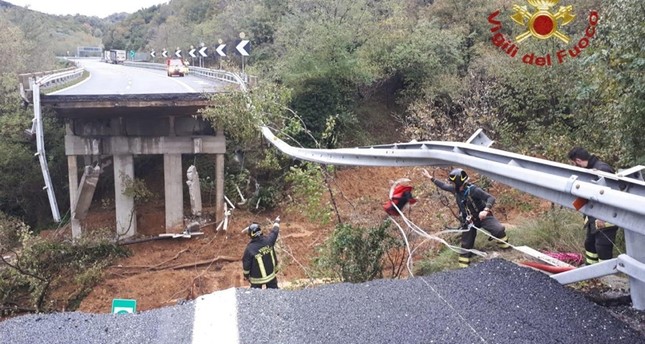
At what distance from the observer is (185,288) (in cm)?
1353

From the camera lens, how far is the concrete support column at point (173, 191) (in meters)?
18.1

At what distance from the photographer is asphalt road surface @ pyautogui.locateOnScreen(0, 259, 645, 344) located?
4.13 meters

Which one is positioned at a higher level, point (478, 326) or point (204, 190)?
point (478, 326)

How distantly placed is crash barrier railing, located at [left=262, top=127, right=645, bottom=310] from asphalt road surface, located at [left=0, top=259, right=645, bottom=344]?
419mm

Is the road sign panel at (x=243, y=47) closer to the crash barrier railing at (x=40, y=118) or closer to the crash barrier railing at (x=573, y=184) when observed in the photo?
the crash barrier railing at (x=40, y=118)

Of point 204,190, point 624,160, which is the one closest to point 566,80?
point 624,160

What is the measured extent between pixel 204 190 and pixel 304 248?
738cm

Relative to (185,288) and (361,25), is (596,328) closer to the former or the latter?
(185,288)

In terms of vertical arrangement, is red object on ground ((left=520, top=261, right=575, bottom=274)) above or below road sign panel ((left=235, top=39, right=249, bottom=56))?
below

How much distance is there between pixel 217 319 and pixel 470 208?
12.4ft

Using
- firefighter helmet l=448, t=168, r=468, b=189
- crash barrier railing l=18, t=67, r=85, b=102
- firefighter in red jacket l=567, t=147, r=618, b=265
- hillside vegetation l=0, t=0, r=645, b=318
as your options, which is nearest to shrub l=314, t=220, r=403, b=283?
firefighter helmet l=448, t=168, r=468, b=189

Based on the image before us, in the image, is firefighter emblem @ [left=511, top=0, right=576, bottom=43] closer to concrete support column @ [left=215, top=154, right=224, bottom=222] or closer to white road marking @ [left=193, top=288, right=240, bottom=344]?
white road marking @ [left=193, top=288, right=240, bottom=344]

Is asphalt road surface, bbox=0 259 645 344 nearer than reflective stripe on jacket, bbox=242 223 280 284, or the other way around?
asphalt road surface, bbox=0 259 645 344

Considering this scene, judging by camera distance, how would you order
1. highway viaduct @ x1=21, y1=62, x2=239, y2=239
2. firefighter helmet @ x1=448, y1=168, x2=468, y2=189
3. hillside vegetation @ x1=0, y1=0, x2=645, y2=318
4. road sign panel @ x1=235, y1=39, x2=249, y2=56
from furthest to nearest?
highway viaduct @ x1=21, y1=62, x2=239, y2=239 → road sign panel @ x1=235, y1=39, x2=249, y2=56 → hillside vegetation @ x1=0, y1=0, x2=645, y2=318 → firefighter helmet @ x1=448, y1=168, x2=468, y2=189
